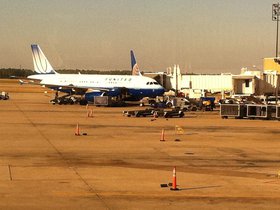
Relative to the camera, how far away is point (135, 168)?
2827 centimetres

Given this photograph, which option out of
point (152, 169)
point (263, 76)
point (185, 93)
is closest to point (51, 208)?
point (152, 169)

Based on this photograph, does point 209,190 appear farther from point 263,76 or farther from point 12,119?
point 263,76

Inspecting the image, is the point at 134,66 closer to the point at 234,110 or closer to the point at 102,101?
the point at 102,101

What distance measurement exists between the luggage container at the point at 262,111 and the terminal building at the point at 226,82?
99.1 feet

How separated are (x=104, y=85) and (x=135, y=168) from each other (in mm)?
65341

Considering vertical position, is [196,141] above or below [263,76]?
below

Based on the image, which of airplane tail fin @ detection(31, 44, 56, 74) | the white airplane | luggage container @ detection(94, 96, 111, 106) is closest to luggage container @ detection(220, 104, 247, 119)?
the white airplane

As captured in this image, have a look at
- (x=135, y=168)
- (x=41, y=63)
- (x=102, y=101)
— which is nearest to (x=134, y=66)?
(x=41, y=63)

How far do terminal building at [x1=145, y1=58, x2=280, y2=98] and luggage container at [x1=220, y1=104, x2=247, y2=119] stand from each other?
98.2 ft

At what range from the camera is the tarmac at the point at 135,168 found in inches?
827

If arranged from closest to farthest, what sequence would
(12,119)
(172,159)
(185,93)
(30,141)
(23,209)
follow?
(23,209)
(172,159)
(30,141)
(12,119)
(185,93)

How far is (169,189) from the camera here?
23094mm

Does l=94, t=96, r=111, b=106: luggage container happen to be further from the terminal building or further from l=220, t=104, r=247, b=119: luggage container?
l=220, t=104, r=247, b=119: luggage container

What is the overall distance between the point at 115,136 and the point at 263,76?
58.1 m
